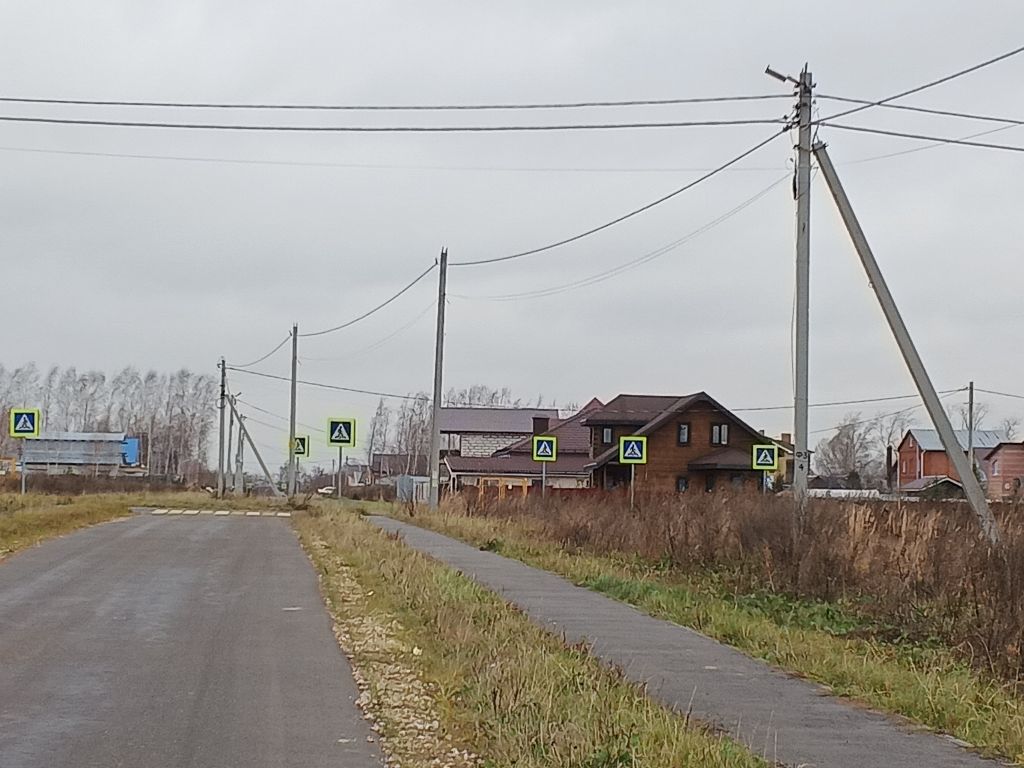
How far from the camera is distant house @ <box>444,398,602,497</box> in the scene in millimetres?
74500

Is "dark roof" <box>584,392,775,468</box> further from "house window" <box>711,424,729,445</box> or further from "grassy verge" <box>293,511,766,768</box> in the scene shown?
"grassy verge" <box>293,511,766,768</box>

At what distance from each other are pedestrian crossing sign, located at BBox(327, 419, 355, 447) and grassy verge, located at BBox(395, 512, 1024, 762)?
1935cm

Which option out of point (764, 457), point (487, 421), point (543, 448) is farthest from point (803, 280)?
point (487, 421)

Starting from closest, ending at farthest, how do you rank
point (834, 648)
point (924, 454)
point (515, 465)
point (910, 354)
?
point (834, 648) < point (910, 354) < point (515, 465) < point (924, 454)

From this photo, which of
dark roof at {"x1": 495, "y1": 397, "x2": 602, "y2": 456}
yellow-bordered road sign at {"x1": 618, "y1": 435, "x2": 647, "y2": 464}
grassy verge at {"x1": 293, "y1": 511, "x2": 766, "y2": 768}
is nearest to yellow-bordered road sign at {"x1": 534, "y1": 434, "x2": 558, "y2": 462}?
yellow-bordered road sign at {"x1": 618, "y1": 435, "x2": 647, "y2": 464}

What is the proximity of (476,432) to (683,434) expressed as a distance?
31.9m

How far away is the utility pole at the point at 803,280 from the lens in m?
18.6

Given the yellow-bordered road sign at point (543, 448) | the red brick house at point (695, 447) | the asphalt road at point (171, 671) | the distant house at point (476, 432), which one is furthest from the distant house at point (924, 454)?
the asphalt road at point (171, 671)

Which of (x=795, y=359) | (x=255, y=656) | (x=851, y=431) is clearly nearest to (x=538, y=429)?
(x=851, y=431)

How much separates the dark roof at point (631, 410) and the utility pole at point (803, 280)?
148 ft

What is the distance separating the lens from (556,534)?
92.1 ft

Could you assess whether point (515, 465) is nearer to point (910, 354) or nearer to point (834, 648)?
point (910, 354)

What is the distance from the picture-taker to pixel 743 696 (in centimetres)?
981

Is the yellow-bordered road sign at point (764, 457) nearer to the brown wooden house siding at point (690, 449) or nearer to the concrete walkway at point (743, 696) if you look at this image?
the concrete walkway at point (743, 696)
